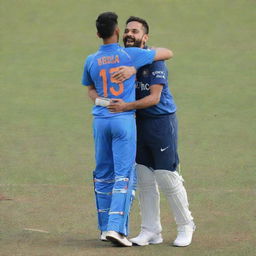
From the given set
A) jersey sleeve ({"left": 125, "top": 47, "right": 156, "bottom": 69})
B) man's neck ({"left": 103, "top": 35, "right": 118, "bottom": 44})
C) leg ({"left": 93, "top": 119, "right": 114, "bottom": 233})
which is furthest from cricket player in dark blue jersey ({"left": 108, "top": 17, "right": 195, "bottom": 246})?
leg ({"left": 93, "top": 119, "right": 114, "bottom": 233})

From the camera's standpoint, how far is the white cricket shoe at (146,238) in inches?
297

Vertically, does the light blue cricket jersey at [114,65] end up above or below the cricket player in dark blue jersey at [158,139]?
above

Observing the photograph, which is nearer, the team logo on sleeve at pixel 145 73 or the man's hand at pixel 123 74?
the man's hand at pixel 123 74

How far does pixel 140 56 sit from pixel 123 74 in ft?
0.75

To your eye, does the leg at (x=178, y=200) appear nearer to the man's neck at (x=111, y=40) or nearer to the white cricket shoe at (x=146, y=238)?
the white cricket shoe at (x=146, y=238)

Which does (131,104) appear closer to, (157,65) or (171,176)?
(157,65)

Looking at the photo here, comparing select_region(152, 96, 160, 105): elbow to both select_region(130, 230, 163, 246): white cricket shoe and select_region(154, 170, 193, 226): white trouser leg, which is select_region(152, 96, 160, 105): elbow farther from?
select_region(130, 230, 163, 246): white cricket shoe

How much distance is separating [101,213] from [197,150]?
167 inches

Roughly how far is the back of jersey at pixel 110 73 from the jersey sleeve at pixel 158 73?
0.58ft

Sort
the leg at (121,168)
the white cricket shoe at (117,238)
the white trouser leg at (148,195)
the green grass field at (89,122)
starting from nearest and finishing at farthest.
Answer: the white cricket shoe at (117,238), the leg at (121,168), the white trouser leg at (148,195), the green grass field at (89,122)

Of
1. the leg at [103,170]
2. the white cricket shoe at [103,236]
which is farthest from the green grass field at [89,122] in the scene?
the leg at [103,170]

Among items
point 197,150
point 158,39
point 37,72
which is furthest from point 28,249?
point 158,39

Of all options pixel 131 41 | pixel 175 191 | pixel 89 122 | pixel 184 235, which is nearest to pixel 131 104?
pixel 131 41

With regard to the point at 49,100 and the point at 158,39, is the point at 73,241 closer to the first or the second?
the point at 49,100
